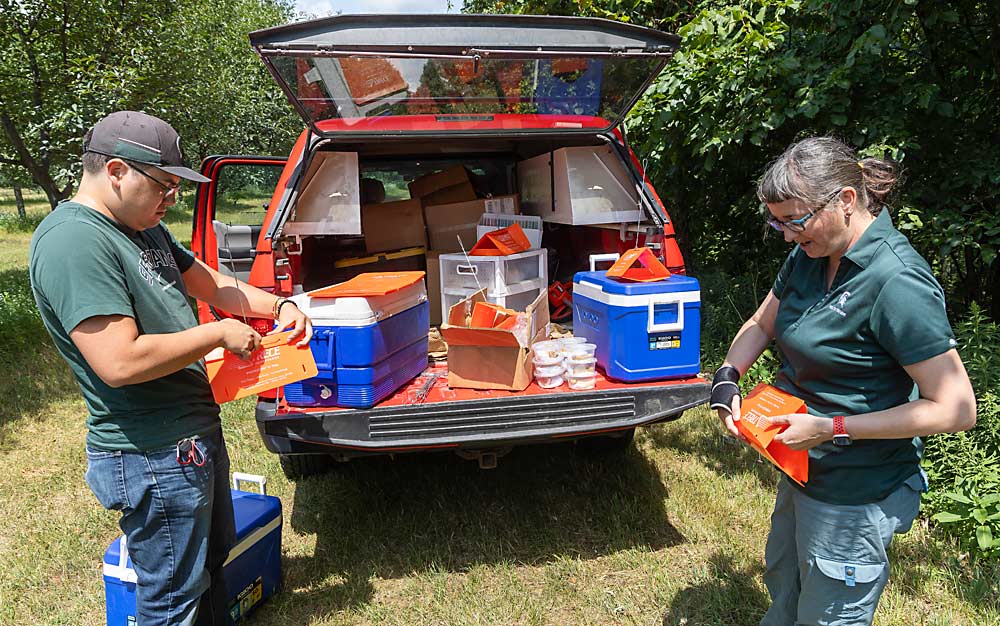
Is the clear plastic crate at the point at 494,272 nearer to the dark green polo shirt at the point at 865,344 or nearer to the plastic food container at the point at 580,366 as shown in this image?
the plastic food container at the point at 580,366

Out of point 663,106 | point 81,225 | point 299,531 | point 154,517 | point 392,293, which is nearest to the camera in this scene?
point 81,225

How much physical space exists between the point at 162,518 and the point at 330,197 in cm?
177

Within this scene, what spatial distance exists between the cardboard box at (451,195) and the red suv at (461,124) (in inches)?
30.6

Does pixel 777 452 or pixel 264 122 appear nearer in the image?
pixel 777 452

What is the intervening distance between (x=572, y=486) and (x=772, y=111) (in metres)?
2.60

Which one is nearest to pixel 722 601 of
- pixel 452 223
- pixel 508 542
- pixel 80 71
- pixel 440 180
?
pixel 508 542

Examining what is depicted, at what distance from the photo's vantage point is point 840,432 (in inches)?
66.4

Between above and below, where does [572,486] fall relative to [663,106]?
below

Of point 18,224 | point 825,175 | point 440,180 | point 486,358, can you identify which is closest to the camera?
point 825,175

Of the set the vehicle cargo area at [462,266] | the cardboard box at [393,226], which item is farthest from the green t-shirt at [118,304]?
the cardboard box at [393,226]

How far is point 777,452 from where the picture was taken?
179 centimetres

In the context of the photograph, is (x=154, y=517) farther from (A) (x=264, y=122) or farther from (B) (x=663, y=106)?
(A) (x=264, y=122)

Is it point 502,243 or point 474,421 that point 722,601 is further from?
point 502,243

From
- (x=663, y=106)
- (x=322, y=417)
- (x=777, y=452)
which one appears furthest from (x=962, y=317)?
(x=322, y=417)
